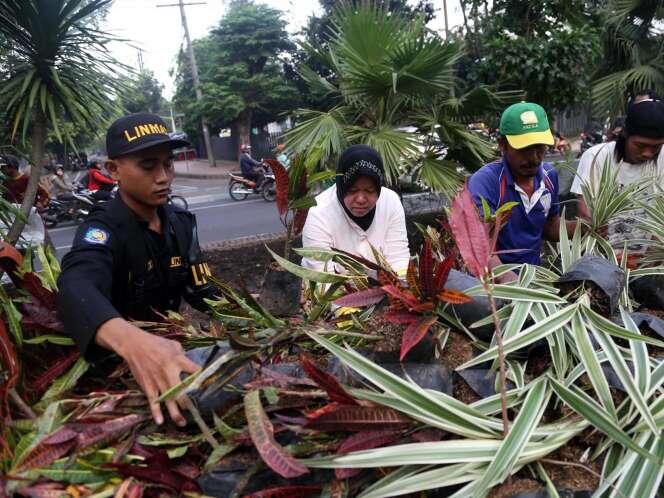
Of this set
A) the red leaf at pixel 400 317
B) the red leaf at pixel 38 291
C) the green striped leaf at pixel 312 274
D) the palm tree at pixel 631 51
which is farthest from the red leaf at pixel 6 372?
the palm tree at pixel 631 51

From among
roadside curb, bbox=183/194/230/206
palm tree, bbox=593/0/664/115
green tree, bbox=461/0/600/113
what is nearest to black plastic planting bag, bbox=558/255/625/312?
green tree, bbox=461/0/600/113

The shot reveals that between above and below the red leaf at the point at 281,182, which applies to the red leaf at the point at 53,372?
below

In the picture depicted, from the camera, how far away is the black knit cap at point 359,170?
2445 mm

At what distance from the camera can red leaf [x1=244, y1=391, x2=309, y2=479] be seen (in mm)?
931

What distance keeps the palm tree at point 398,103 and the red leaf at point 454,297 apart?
11.2ft

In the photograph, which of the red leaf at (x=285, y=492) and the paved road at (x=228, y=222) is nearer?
the red leaf at (x=285, y=492)

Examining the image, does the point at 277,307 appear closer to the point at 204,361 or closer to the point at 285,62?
the point at 204,361

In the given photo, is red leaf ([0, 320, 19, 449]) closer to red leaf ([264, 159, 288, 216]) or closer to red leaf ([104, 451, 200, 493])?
red leaf ([104, 451, 200, 493])

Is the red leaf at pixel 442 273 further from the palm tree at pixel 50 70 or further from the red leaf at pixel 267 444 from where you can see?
the palm tree at pixel 50 70

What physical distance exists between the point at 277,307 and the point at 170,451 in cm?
57

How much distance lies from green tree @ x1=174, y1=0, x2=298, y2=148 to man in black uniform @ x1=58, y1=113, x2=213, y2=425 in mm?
25584

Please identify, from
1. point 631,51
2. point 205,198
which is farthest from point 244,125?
point 631,51

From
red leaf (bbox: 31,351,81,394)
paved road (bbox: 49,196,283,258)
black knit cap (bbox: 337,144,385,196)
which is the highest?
black knit cap (bbox: 337,144,385,196)

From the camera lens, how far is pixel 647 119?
255 centimetres
